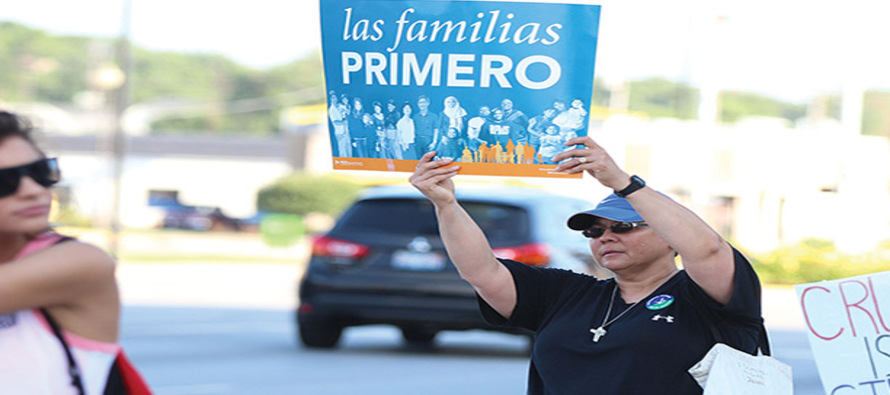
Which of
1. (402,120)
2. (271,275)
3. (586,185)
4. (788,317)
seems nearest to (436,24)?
(402,120)

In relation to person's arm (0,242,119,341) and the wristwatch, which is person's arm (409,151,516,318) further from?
person's arm (0,242,119,341)

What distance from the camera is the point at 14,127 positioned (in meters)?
2.84

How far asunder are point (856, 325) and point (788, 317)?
1780 centimetres

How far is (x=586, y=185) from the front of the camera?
52438 mm

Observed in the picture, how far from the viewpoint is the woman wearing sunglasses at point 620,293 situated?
11.6ft

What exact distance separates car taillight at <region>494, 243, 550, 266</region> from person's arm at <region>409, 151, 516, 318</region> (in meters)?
7.68

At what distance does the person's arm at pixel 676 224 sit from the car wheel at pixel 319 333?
921 cm

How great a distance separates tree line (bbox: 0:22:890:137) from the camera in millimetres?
127500

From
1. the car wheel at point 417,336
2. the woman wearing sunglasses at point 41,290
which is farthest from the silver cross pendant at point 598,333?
the car wheel at point 417,336

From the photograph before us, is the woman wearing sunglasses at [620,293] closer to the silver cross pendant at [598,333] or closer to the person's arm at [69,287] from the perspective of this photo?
the silver cross pendant at [598,333]

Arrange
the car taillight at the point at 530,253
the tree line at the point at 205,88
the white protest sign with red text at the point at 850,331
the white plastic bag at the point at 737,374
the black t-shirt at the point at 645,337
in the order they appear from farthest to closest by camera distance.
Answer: the tree line at the point at 205,88 → the car taillight at the point at 530,253 → the white protest sign with red text at the point at 850,331 → the black t-shirt at the point at 645,337 → the white plastic bag at the point at 737,374

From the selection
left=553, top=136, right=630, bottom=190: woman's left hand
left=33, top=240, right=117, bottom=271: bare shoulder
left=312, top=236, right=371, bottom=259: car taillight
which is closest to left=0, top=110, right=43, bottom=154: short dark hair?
left=33, top=240, right=117, bottom=271: bare shoulder

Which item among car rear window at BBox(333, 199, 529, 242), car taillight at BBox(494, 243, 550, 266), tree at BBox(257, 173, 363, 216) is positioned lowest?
tree at BBox(257, 173, 363, 216)

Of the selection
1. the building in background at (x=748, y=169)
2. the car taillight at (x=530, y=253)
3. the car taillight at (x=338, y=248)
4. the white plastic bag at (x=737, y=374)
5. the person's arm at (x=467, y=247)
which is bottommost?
the building in background at (x=748, y=169)
